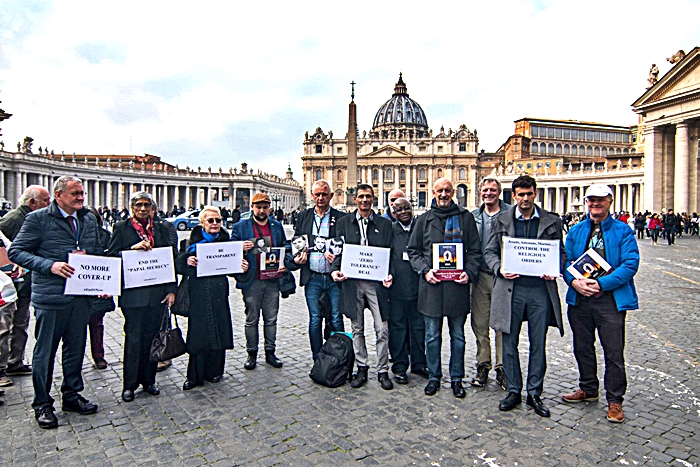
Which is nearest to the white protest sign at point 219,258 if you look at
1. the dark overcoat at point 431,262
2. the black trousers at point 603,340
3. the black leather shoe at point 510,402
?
the dark overcoat at point 431,262

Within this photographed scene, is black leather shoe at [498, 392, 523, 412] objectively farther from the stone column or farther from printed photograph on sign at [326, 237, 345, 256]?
the stone column

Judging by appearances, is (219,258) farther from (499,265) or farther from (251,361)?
(499,265)

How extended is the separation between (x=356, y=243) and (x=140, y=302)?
2348mm

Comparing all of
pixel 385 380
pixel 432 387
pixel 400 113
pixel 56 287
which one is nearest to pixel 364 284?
pixel 385 380

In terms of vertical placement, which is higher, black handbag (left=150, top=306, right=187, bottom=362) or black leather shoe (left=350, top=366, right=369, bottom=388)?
black handbag (left=150, top=306, right=187, bottom=362)

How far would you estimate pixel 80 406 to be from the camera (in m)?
4.59

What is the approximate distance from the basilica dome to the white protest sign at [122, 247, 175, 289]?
124244 mm

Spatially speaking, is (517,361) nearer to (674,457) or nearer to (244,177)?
(674,457)

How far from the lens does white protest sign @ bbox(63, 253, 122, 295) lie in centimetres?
449

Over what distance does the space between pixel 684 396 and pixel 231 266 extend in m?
4.90

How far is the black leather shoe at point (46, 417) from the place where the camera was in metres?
4.25

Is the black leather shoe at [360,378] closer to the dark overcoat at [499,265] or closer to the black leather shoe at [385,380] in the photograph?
the black leather shoe at [385,380]

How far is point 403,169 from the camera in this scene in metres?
108

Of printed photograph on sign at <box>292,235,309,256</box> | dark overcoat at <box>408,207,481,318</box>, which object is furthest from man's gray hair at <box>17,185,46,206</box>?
dark overcoat at <box>408,207,481,318</box>
